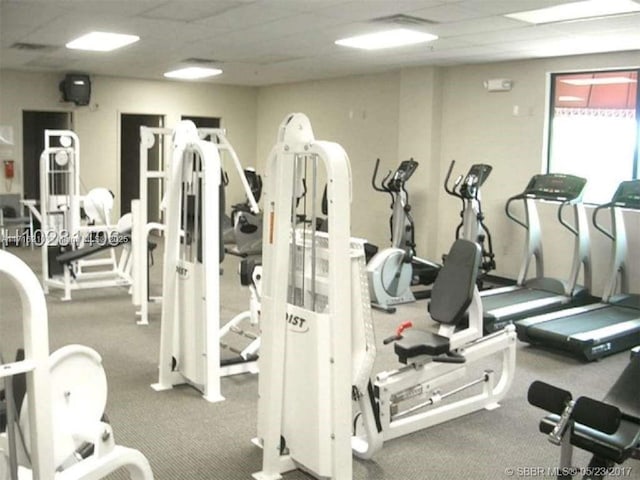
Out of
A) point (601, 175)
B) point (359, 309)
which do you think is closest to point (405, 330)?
point (359, 309)

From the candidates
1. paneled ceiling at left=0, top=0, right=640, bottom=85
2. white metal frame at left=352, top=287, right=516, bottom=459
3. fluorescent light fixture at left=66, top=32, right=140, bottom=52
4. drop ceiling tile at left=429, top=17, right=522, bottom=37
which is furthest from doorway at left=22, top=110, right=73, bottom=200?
white metal frame at left=352, top=287, right=516, bottom=459

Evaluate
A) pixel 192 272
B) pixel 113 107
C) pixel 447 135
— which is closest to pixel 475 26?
pixel 447 135

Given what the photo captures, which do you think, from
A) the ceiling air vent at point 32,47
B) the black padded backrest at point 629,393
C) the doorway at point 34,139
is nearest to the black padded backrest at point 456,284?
the black padded backrest at point 629,393

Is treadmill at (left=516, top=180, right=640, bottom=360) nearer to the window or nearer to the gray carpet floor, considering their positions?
the gray carpet floor

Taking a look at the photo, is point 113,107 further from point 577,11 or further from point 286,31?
point 577,11

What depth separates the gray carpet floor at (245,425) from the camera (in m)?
3.26

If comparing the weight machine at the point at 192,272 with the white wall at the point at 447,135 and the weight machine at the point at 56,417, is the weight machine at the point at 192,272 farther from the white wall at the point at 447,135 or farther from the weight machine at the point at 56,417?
the white wall at the point at 447,135

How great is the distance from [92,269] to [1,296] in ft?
5.30

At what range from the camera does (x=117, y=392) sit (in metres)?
4.19

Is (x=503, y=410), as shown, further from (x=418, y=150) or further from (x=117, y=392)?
(x=418, y=150)

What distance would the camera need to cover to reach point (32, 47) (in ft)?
23.2

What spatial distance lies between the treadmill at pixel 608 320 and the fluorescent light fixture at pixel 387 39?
219 cm

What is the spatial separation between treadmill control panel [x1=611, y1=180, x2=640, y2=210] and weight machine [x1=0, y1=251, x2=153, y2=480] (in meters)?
4.88

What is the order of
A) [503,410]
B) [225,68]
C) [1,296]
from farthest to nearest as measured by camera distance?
[225,68] < [1,296] < [503,410]
